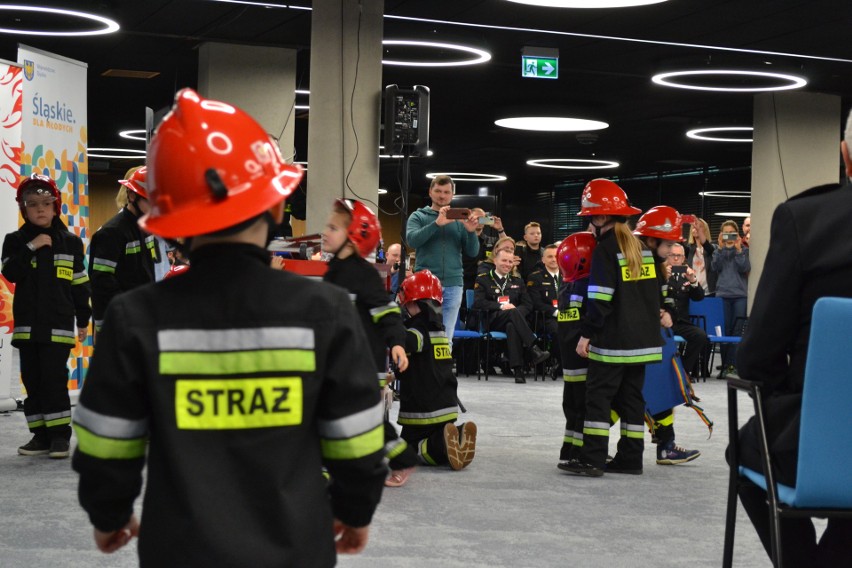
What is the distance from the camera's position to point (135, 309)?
1.66 m

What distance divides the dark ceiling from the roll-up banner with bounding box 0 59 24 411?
2.20m

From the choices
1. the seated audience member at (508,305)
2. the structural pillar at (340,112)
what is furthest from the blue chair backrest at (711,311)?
the structural pillar at (340,112)

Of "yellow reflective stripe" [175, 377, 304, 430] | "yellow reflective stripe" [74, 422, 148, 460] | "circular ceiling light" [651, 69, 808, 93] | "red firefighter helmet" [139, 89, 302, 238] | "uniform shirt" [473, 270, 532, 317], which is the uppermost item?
"circular ceiling light" [651, 69, 808, 93]

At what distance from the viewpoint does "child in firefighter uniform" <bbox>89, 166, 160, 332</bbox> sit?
5.71 metres

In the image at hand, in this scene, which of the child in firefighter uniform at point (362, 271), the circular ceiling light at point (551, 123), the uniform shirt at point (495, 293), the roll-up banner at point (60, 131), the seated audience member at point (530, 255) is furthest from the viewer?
the circular ceiling light at point (551, 123)

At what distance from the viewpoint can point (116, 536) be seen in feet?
5.74

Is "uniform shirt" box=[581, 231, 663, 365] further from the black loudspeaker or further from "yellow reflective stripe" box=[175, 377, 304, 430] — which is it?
"yellow reflective stripe" box=[175, 377, 304, 430]

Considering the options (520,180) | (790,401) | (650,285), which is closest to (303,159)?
(520,180)

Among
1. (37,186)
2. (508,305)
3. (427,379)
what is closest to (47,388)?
(37,186)

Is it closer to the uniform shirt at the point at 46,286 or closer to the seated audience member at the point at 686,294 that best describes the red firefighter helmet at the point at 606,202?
the uniform shirt at the point at 46,286

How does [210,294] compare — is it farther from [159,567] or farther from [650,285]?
[650,285]

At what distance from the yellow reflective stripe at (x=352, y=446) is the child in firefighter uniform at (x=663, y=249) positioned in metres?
4.45

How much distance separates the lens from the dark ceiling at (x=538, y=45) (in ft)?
30.7

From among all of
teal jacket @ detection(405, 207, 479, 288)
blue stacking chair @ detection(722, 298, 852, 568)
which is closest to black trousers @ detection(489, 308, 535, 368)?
teal jacket @ detection(405, 207, 479, 288)
